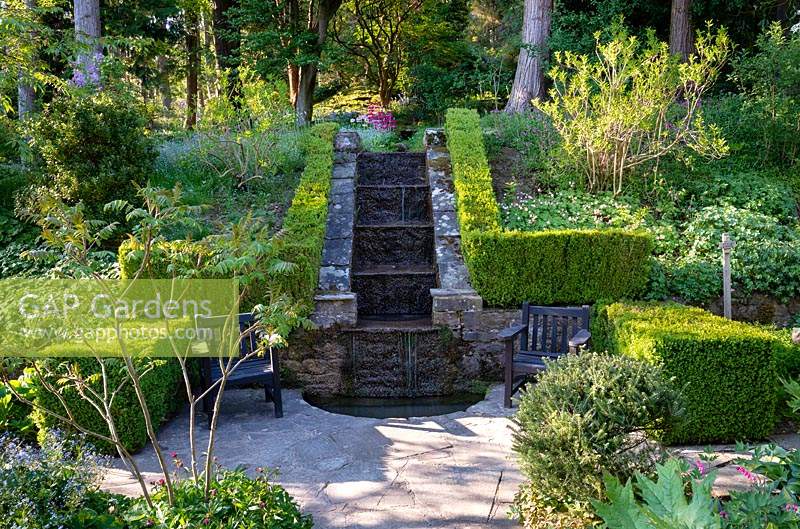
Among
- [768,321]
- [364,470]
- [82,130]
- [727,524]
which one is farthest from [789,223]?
[82,130]

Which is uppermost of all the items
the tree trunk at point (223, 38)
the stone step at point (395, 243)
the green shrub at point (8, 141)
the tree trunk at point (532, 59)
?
the tree trunk at point (223, 38)

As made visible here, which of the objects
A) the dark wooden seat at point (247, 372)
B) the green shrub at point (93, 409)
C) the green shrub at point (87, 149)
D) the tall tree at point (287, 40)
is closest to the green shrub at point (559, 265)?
the dark wooden seat at point (247, 372)

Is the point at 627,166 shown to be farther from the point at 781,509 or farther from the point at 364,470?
the point at 781,509

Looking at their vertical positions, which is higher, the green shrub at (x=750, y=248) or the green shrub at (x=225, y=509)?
the green shrub at (x=750, y=248)

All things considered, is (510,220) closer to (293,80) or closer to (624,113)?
(624,113)

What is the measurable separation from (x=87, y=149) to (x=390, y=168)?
3889 mm

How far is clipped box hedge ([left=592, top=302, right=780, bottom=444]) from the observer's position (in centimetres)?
486

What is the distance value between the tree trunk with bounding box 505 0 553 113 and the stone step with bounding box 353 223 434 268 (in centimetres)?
469

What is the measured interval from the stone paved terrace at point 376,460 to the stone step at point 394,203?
10.6ft

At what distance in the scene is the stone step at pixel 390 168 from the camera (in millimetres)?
9297

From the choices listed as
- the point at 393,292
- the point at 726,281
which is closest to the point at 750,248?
A: the point at 726,281

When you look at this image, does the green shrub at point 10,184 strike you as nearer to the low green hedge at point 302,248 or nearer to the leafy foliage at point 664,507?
the low green hedge at point 302,248

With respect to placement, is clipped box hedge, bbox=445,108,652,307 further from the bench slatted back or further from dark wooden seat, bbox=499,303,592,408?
the bench slatted back

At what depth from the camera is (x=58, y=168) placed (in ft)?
25.5
